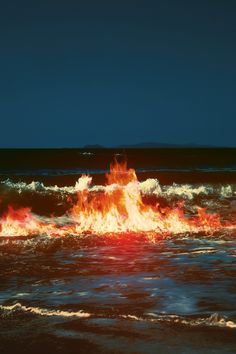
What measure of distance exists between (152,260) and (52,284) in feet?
9.39

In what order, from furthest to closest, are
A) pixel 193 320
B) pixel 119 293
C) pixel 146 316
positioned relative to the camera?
pixel 119 293 → pixel 146 316 → pixel 193 320

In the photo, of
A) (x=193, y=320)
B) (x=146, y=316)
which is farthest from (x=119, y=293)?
(x=193, y=320)

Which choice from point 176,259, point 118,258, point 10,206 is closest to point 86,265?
point 118,258

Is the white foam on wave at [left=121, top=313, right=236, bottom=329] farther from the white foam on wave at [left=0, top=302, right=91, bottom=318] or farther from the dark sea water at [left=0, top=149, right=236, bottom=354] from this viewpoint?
the white foam on wave at [left=0, top=302, right=91, bottom=318]

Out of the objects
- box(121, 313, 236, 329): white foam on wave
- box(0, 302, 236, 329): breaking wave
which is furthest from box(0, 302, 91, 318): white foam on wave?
box(121, 313, 236, 329): white foam on wave

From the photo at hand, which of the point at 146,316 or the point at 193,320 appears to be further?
the point at 146,316

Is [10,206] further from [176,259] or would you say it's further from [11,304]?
[11,304]

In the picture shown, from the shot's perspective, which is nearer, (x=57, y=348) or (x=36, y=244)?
(x=57, y=348)

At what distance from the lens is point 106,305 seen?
27.9ft

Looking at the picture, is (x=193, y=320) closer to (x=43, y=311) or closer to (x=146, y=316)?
(x=146, y=316)

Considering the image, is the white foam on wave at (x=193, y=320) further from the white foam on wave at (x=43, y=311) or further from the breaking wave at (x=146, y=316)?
the white foam on wave at (x=43, y=311)

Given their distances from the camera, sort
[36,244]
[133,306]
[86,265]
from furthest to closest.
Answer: [36,244]
[86,265]
[133,306]

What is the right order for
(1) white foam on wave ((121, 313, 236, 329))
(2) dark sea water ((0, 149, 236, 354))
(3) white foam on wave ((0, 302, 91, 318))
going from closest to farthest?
(2) dark sea water ((0, 149, 236, 354)) < (1) white foam on wave ((121, 313, 236, 329)) < (3) white foam on wave ((0, 302, 91, 318))

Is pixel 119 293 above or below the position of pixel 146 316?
above
